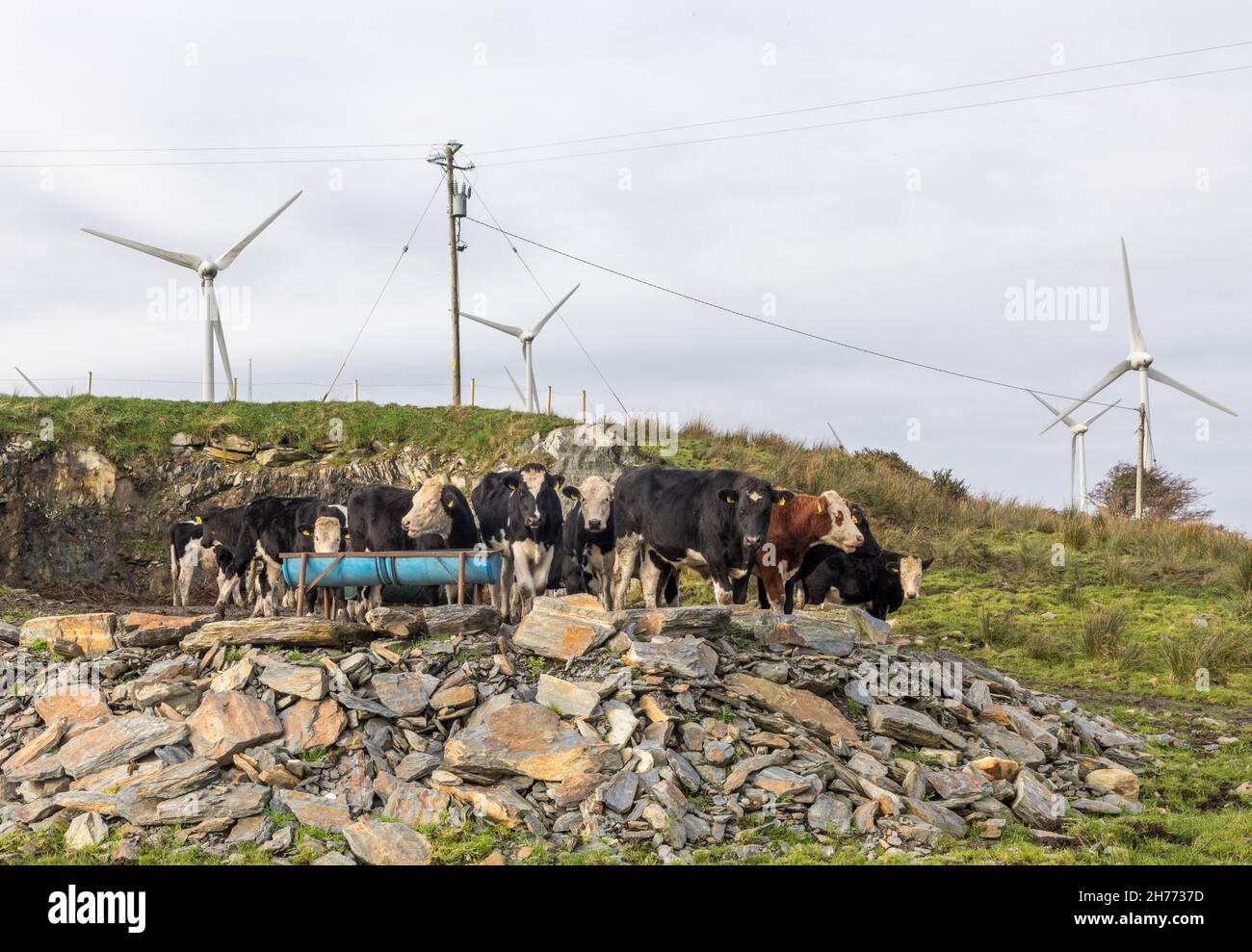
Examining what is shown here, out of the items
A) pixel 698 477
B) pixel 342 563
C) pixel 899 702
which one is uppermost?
pixel 698 477

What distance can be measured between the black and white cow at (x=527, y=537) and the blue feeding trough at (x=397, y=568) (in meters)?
0.97

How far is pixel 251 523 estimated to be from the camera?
70.7 feet

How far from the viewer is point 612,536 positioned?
20156mm

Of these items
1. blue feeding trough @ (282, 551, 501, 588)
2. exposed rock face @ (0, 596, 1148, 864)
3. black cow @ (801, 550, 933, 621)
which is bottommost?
exposed rock face @ (0, 596, 1148, 864)

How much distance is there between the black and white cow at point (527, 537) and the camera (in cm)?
→ 1752

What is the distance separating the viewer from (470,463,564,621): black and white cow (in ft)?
57.5

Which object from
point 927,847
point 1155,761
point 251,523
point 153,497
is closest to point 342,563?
point 251,523

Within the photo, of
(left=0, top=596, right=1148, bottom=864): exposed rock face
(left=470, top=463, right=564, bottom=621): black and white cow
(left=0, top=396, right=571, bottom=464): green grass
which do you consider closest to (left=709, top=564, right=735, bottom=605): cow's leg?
(left=0, top=596, right=1148, bottom=864): exposed rock face

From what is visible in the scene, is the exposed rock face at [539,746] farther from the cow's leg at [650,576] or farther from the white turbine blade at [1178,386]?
the white turbine blade at [1178,386]

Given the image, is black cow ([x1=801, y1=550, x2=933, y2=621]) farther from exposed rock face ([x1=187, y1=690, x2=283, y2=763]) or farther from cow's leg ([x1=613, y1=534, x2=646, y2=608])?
exposed rock face ([x1=187, y1=690, x2=283, y2=763])

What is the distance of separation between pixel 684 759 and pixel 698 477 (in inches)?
299

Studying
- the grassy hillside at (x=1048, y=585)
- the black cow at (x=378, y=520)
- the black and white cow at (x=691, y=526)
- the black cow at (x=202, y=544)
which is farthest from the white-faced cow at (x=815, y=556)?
the black cow at (x=202, y=544)

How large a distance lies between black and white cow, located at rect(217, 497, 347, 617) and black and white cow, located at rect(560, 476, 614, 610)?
4.15 m
